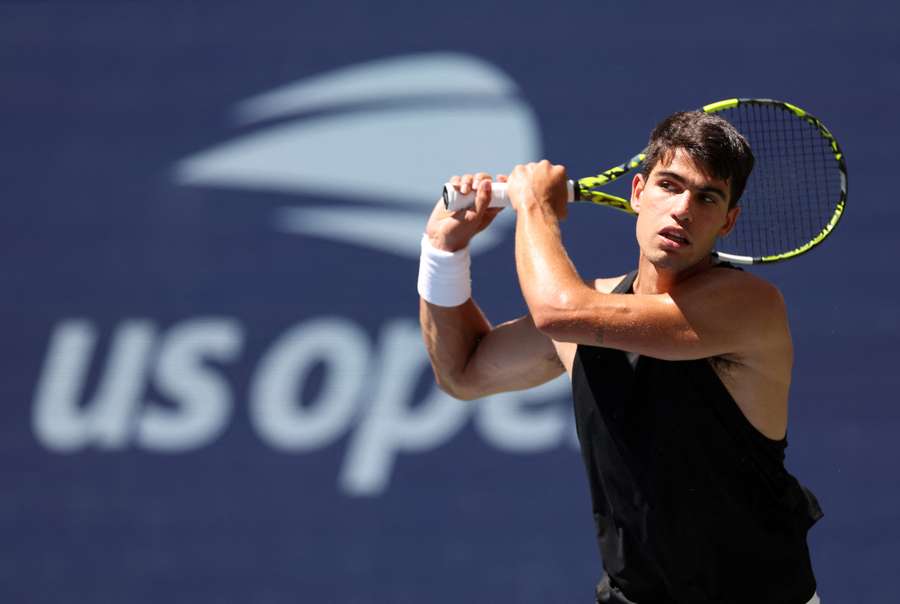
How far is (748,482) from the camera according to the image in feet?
8.93

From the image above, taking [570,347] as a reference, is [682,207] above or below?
above

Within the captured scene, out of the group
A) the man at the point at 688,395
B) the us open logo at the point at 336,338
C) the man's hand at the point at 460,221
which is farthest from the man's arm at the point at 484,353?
the us open logo at the point at 336,338

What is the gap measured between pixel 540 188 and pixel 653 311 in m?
0.43

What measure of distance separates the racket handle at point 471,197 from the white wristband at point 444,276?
0.43 feet

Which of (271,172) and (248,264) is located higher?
(271,172)

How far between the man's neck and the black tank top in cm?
18

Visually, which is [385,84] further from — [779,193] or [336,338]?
[779,193]

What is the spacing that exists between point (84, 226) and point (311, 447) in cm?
145

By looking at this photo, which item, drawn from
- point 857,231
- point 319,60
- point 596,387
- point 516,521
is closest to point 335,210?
point 319,60

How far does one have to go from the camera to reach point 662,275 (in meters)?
2.82

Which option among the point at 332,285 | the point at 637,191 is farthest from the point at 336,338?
the point at 637,191

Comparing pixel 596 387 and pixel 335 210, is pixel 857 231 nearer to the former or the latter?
pixel 335 210

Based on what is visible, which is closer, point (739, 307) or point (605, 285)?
point (739, 307)

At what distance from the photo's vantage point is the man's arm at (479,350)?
3215 mm
